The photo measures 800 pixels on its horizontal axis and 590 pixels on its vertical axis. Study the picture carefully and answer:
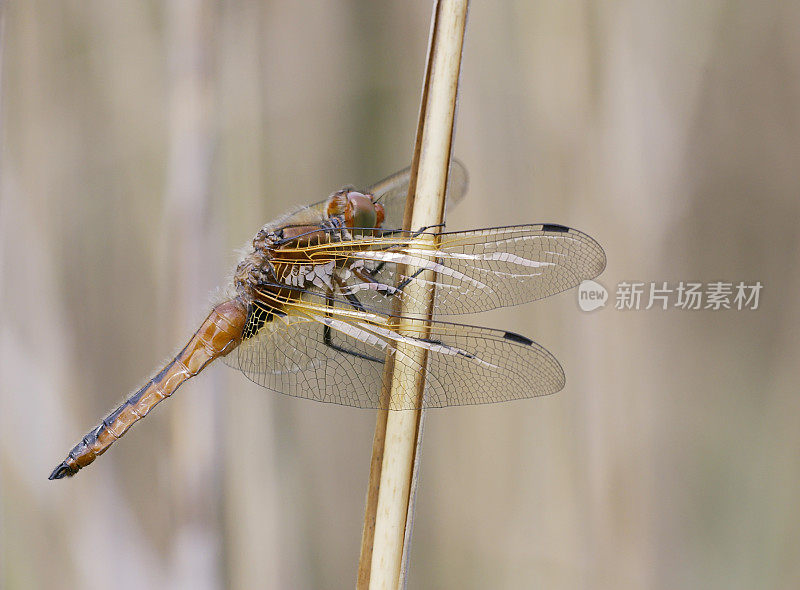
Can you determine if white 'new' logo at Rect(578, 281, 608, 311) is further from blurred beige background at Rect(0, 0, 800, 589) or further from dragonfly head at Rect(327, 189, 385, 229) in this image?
dragonfly head at Rect(327, 189, 385, 229)

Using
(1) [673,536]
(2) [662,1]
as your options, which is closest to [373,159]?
(2) [662,1]

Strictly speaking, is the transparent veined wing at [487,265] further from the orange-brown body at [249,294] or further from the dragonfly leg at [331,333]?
the orange-brown body at [249,294]

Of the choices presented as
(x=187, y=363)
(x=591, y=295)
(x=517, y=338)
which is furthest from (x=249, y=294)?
(x=591, y=295)

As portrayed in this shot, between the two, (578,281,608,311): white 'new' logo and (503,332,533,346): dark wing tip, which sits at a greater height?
(578,281,608,311): white 'new' logo

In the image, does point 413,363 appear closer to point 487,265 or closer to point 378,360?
point 378,360

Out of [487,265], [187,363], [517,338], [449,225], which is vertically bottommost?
[187,363]

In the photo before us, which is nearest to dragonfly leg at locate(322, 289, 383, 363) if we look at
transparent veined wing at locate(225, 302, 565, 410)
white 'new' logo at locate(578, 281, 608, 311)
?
transparent veined wing at locate(225, 302, 565, 410)
